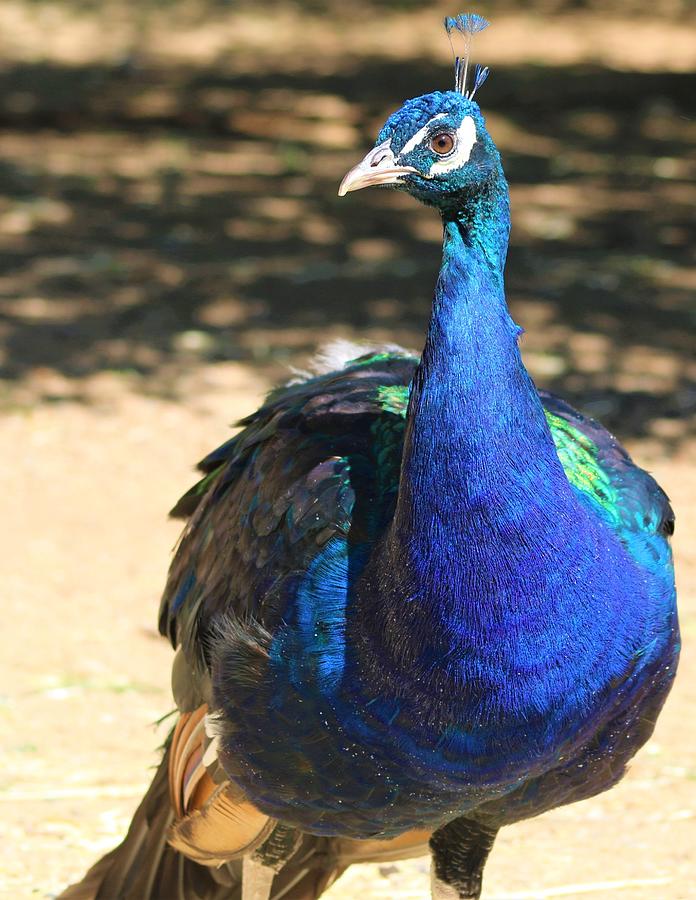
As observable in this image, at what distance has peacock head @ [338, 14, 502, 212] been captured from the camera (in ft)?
9.18

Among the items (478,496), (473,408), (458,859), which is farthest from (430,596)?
(458,859)

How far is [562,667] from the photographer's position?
2945mm

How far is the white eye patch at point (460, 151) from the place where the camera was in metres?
2.79

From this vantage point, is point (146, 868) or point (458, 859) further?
point (146, 868)

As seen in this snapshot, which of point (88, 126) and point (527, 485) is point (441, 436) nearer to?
point (527, 485)

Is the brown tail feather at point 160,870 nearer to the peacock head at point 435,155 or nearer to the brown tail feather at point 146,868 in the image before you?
the brown tail feather at point 146,868

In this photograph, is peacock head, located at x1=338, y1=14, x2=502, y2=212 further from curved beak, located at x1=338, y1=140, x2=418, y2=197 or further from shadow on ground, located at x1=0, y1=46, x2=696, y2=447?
shadow on ground, located at x1=0, y1=46, x2=696, y2=447

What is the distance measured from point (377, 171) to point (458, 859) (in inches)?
71.6

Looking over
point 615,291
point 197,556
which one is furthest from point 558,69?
point 197,556

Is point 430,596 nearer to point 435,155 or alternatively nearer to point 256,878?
point 435,155

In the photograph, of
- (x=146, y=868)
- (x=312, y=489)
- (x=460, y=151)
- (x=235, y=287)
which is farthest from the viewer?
(x=235, y=287)

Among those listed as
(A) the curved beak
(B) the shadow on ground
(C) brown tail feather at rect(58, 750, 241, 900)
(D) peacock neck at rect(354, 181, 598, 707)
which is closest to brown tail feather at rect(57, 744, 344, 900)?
(C) brown tail feather at rect(58, 750, 241, 900)

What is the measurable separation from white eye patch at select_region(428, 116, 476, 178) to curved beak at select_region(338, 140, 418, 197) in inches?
2.2

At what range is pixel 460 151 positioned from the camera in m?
2.79
